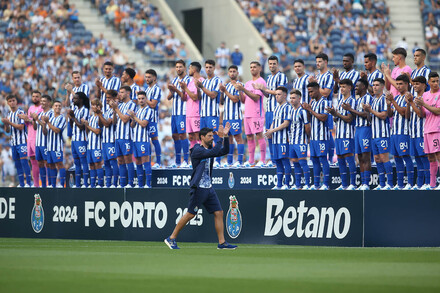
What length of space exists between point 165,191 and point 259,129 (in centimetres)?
280

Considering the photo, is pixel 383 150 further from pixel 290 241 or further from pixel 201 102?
pixel 201 102

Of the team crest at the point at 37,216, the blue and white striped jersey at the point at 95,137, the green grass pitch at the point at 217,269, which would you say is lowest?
the green grass pitch at the point at 217,269

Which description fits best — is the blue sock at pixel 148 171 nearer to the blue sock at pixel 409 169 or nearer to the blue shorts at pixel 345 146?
the blue shorts at pixel 345 146

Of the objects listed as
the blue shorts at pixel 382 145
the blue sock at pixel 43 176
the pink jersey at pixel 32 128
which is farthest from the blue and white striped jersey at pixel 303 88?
the blue sock at pixel 43 176

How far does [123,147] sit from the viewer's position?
20.1 metres

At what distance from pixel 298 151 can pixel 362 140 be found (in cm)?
153

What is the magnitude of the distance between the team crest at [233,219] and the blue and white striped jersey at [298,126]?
1.89m

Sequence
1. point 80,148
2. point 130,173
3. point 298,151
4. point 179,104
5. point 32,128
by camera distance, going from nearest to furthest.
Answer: point 298,151 < point 130,173 < point 179,104 < point 80,148 < point 32,128

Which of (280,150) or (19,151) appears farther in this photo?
(19,151)

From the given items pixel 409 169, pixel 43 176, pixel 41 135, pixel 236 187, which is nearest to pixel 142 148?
pixel 236 187

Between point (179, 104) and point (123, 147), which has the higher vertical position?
point (179, 104)

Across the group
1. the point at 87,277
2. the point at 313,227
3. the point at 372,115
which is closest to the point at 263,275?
the point at 87,277

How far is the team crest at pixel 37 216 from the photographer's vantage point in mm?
20172

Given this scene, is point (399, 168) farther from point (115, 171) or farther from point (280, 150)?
point (115, 171)
